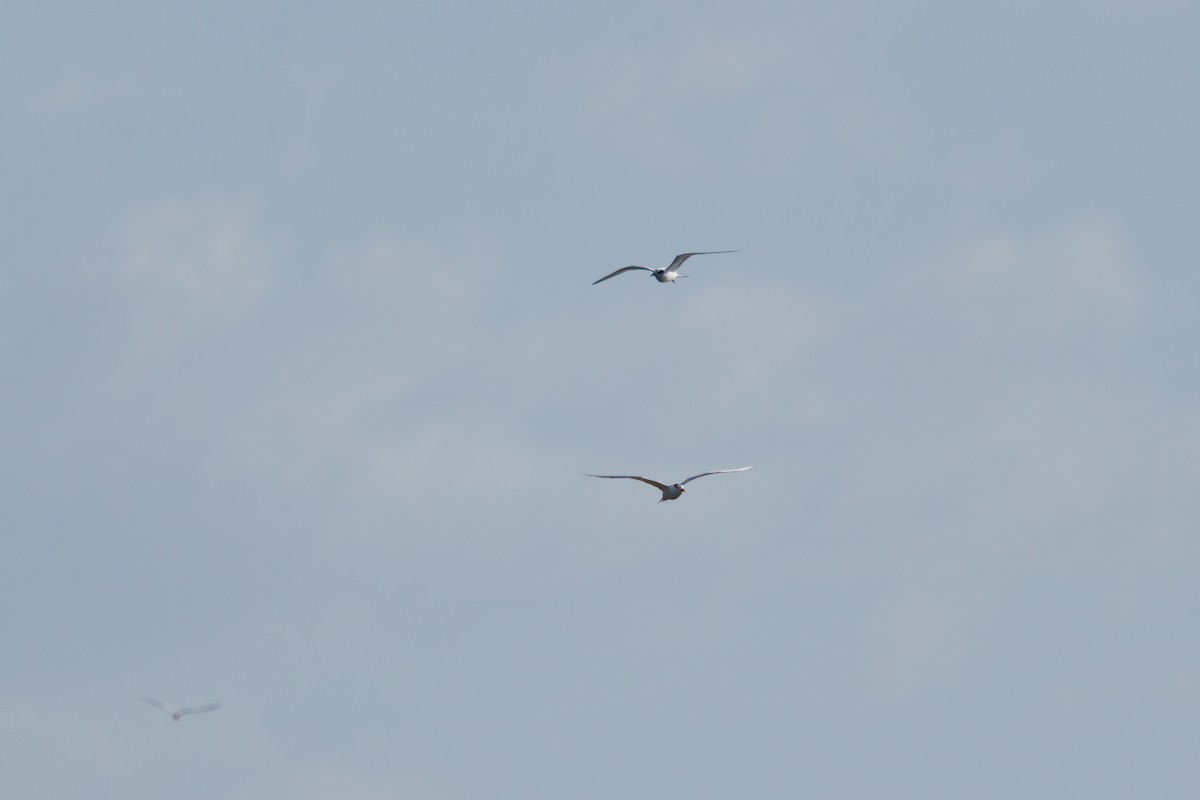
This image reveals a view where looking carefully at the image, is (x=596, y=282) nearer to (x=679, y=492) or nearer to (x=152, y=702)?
(x=679, y=492)

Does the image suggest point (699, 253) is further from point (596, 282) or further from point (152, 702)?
point (152, 702)

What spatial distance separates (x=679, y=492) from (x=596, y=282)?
42.8 metres

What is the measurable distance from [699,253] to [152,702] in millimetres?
65667

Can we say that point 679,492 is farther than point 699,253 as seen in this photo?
No

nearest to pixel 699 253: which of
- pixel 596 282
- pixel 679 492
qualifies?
pixel 596 282

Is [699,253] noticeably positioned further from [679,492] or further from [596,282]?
[679,492]

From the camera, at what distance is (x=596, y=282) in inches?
7333

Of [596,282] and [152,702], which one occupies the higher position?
[596,282]

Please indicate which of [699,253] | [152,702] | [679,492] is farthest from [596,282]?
[152,702]

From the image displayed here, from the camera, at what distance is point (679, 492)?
14738 centimetres

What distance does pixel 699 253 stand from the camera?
197m

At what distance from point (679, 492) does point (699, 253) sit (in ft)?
177

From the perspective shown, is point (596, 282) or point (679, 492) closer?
point (679, 492)

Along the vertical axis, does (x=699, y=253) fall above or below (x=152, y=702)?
above
